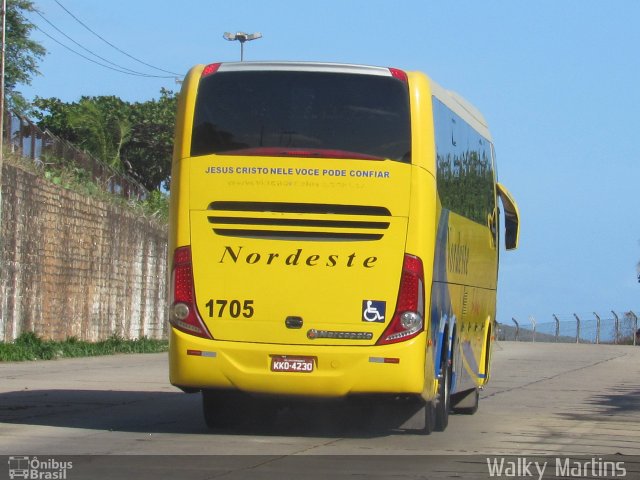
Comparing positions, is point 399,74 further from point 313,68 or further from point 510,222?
point 510,222

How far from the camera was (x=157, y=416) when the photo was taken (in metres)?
16.7

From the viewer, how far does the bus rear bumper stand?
44.5 feet

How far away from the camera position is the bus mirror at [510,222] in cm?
2086

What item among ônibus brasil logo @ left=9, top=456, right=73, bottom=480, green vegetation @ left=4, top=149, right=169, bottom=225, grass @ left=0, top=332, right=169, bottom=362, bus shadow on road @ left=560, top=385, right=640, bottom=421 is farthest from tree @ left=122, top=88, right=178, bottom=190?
ônibus brasil logo @ left=9, top=456, right=73, bottom=480

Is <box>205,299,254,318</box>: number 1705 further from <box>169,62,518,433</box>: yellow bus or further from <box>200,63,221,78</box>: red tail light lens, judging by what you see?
<box>200,63,221,78</box>: red tail light lens

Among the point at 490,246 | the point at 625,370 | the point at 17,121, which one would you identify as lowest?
the point at 625,370

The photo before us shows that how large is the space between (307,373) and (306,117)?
2.49 metres

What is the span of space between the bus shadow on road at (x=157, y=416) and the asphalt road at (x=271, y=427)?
13mm

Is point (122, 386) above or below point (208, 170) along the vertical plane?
below

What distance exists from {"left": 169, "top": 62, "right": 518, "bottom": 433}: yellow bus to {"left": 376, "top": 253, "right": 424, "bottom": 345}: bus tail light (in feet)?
0.04

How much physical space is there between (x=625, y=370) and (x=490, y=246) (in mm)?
15915

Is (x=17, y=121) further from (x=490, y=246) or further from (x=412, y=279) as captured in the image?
(x=412, y=279)

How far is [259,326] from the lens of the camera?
1380 cm

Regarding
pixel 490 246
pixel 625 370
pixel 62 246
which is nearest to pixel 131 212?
pixel 62 246
